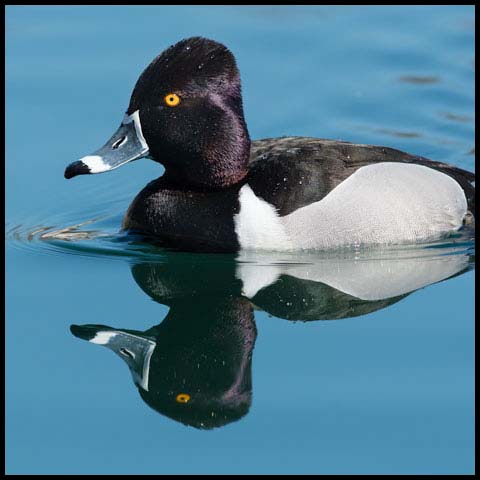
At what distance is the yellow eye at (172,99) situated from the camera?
8.81 meters

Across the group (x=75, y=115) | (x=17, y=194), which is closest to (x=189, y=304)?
(x=17, y=194)

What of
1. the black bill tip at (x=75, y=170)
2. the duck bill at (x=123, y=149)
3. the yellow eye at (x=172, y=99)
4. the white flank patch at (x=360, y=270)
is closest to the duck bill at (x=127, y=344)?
the white flank patch at (x=360, y=270)

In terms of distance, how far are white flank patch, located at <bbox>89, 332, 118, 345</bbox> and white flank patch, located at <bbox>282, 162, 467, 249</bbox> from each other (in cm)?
167

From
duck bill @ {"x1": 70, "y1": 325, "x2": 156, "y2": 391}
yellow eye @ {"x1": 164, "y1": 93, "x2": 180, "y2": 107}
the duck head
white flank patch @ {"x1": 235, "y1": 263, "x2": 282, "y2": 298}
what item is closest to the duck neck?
the duck head

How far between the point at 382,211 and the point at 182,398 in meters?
2.69

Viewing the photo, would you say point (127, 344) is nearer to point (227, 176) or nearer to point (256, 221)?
point (256, 221)

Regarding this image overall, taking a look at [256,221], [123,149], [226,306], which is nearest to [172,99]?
[123,149]

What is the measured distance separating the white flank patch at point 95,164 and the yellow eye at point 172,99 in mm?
612

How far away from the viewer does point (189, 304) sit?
8383 millimetres

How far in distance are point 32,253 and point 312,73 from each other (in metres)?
4.34

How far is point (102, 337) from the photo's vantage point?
7801 mm

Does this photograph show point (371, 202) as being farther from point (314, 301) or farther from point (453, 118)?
point (453, 118)

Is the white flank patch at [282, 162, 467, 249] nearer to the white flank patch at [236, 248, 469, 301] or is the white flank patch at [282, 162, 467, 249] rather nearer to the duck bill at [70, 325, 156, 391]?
the white flank patch at [236, 248, 469, 301]

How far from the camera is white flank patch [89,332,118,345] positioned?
7.75 m
